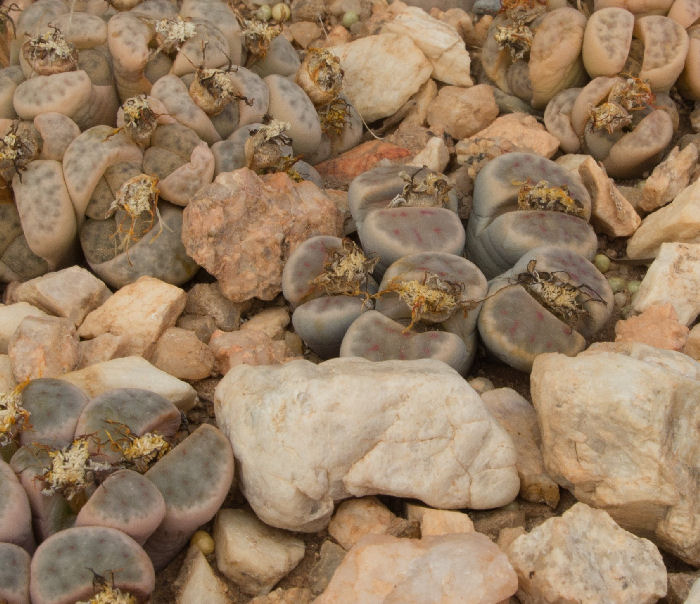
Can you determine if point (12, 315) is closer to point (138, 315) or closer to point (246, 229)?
point (138, 315)

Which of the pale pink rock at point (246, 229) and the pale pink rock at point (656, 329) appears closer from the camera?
the pale pink rock at point (656, 329)

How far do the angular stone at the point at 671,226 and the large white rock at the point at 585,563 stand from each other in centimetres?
211

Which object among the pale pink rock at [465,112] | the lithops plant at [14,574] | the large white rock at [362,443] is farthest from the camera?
the pale pink rock at [465,112]

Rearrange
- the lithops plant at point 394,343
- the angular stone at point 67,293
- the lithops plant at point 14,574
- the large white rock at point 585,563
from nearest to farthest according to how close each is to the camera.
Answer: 1. the lithops plant at point 14,574
2. the large white rock at point 585,563
3. the lithops plant at point 394,343
4. the angular stone at point 67,293

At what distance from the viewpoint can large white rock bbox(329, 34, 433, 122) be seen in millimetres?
5660

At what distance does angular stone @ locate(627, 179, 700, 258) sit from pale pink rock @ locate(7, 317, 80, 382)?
319cm

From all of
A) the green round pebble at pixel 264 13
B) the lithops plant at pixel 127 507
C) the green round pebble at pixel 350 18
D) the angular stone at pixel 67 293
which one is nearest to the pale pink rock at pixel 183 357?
the angular stone at pixel 67 293

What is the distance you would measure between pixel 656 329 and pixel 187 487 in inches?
93.8

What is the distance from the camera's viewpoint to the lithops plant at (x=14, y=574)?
256cm

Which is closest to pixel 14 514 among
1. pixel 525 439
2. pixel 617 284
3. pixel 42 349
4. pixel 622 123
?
pixel 42 349

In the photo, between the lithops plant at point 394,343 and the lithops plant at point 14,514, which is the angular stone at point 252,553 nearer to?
the lithops plant at point 14,514

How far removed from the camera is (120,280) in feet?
14.5

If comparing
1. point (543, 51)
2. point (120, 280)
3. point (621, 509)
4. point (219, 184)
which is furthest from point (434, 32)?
point (621, 509)

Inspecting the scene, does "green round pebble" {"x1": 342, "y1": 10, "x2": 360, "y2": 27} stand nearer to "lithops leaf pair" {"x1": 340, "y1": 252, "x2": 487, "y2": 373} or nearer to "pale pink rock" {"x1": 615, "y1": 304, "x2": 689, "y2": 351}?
"lithops leaf pair" {"x1": 340, "y1": 252, "x2": 487, "y2": 373}
